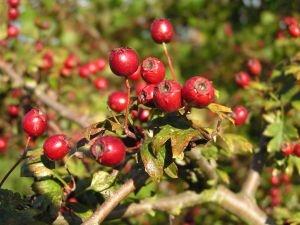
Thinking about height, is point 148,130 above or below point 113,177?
above

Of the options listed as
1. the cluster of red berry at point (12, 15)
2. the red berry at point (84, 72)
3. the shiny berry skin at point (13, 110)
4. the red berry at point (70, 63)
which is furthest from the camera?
the red berry at point (84, 72)

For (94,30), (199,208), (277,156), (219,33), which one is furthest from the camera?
(94,30)

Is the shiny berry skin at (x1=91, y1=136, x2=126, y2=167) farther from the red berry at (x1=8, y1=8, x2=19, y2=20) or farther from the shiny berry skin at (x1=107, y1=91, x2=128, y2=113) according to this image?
the red berry at (x1=8, y1=8, x2=19, y2=20)

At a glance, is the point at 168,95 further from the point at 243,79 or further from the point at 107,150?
the point at 243,79

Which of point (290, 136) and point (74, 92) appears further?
point (74, 92)

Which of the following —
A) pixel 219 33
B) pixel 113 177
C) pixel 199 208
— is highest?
pixel 113 177

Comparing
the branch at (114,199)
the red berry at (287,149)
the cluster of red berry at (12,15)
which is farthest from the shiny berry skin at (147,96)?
the cluster of red berry at (12,15)

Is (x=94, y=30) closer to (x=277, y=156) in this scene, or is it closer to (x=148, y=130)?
(x=277, y=156)

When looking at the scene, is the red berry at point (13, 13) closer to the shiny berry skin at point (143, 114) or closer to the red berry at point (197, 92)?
the shiny berry skin at point (143, 114)

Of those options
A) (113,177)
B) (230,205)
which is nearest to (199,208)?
(230,205)
